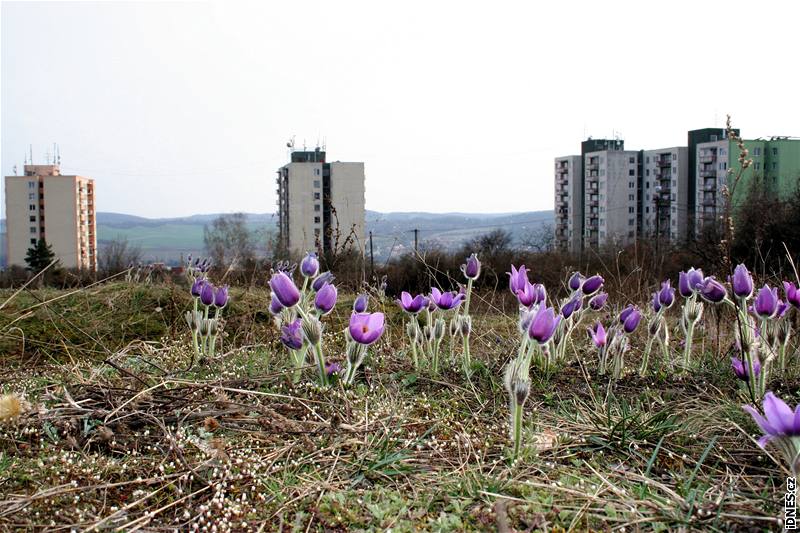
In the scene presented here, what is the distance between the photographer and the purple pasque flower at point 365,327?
2.36m

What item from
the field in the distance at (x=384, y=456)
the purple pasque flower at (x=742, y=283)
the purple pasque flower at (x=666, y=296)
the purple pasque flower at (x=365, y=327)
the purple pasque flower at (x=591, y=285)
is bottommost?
the field in the distance at (x=384, y=456)

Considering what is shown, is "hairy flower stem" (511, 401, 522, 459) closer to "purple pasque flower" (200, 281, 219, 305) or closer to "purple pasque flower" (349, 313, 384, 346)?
"purple pasque flower" (349, 313, 384, 346)

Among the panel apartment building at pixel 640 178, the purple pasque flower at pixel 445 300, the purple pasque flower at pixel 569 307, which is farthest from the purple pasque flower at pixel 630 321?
the panel apartment building at pixel 640 178

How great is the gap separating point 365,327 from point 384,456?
520mm

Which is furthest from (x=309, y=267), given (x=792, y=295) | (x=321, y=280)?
(x=792, y=295)

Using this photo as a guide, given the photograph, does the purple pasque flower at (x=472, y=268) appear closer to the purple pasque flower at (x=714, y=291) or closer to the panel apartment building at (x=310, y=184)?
the purple pasque flower at (x=714, y=291)

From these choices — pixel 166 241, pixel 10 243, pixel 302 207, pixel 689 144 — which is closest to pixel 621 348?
pixel 302 207

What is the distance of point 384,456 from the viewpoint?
77.7 inches

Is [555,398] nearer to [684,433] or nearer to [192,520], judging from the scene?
[684,433]

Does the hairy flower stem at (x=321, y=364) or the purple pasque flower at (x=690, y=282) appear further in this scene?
the purple pasque flower at (x=690, y=282)

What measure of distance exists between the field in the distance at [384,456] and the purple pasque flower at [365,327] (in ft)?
0.74

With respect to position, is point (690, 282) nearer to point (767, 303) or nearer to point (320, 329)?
point (767, 303)

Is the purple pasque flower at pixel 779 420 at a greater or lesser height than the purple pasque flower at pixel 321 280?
lesser

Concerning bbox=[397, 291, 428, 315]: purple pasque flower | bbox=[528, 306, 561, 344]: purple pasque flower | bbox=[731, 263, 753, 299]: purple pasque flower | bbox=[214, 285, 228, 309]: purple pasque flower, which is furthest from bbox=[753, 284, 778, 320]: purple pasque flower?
bbox=[214, 285, 228, 309]: purple pasque flower
